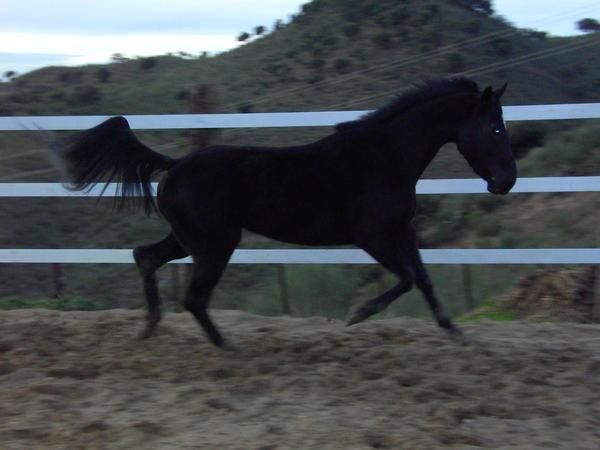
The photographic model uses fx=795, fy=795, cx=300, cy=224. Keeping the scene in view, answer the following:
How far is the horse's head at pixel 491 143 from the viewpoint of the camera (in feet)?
17.1

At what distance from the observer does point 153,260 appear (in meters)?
5.59

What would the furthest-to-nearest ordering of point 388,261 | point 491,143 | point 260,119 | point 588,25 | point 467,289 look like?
point 588,25 → point 467,289 → point 260,119 → point 491,143 → point 388,261

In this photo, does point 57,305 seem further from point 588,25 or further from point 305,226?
point 588,25

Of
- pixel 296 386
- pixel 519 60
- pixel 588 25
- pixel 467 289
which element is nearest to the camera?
pixel 296 386

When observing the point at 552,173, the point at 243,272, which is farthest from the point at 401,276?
the point at 552,173

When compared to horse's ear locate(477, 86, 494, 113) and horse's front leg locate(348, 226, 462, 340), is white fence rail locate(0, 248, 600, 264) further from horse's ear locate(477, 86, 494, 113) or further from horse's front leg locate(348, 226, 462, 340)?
horse's ear locate(477, 86, 494, 113)

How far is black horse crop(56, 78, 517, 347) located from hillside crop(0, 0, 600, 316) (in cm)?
101

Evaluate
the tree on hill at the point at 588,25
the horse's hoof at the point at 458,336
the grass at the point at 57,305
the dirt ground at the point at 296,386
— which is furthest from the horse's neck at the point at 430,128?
the tree on hill at the point at 588,25

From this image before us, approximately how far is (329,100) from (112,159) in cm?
1583

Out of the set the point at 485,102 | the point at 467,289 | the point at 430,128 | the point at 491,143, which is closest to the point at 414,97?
the point at 430,128

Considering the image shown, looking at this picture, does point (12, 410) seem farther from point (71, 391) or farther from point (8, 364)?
point (8, 364)

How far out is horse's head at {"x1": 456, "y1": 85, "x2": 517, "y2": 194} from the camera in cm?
520

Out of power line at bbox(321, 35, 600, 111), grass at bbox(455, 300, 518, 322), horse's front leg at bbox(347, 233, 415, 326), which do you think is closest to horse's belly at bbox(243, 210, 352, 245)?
horse's front leg at bbox(347, 233, 415, 326)

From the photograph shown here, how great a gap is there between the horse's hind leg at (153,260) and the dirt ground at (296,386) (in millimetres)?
215
